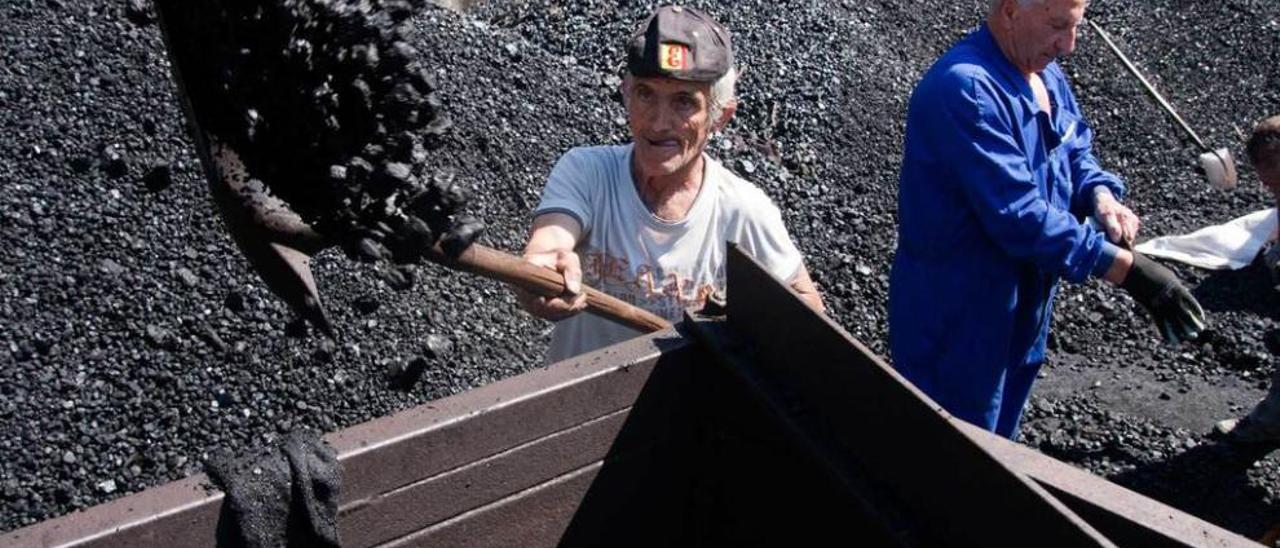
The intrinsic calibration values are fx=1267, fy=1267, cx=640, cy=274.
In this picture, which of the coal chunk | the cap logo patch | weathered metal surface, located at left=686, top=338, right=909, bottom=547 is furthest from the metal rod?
weathered metal surface, located at left=686, top=338, right=909, bottom=547

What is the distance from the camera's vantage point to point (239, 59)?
7.78ft

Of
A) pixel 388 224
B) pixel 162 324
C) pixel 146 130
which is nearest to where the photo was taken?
pixel 388 224

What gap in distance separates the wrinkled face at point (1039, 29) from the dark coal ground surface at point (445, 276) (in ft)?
6.54

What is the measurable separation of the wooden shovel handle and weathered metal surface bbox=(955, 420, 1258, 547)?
971 millimetres

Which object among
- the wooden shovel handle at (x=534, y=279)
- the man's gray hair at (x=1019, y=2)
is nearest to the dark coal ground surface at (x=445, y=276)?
the wooden shovel handle at (x=534, y=279)

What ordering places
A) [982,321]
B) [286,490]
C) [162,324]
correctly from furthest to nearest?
[162,324]
[982,321]
[286,490]

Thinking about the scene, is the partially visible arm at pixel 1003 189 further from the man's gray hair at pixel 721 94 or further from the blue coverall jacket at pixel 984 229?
the man's gray hair at pixel 721 94

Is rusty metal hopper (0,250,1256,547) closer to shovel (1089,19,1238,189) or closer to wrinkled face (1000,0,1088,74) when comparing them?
wrinkled face (1000,0,1088,74)

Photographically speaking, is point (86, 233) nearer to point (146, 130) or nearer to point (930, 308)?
point (146, 130)

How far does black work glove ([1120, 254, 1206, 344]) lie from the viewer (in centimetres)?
363

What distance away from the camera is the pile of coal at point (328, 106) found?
7.83 feet

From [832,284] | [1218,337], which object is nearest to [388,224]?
[832,284]

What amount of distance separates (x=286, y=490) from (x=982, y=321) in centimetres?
216

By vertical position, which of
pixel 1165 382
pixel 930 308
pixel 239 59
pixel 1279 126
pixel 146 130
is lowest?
pixel 1165 382
